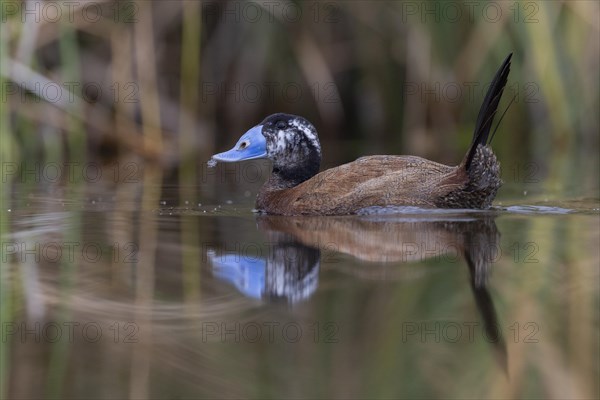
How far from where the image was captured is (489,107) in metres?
5.59

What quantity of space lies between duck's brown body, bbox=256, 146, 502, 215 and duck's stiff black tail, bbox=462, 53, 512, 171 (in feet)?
0.19

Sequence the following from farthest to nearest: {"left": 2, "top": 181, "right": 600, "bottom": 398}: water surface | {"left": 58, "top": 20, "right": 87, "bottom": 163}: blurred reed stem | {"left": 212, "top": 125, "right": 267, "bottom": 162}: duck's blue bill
→ {"left": 58, "top": 20, "right": 87, "bottom": 163}: blurred reed stem → {"left": 212, "top": 125, "right": 267, "bottom": 162}: duck's blue bill → {"left": 2, "top": 181, "right": 600, "bottom": 398}: water surface

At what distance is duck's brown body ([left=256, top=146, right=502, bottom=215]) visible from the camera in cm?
592

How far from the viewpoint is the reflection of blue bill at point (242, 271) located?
4004 mm

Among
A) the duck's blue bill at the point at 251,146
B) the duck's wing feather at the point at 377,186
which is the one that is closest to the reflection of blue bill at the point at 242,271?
the duck's wing feather at the point at 377,186

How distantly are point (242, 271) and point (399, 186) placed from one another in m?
1.88

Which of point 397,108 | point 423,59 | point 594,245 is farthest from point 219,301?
point 397,108

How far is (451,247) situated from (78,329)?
2036 millimetres

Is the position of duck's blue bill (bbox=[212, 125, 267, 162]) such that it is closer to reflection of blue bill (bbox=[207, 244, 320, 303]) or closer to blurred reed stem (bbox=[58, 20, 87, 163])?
reflection of blue bill (bbox=[207, 244, 320, 303])

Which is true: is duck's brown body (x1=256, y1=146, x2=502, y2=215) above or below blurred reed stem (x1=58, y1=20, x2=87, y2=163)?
below

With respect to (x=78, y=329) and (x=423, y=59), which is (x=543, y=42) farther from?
(x=78, y=329)

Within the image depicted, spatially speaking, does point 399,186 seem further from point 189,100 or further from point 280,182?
point 189,100

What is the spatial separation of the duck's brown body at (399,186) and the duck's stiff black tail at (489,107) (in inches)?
2.2

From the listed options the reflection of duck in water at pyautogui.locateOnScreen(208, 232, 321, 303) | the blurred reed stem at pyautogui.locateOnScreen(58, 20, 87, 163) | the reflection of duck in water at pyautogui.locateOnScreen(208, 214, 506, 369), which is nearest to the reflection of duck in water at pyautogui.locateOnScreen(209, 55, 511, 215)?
the reflection of duck in water at pyautogui.locateOnScreen(208, 214, 506, 369)
